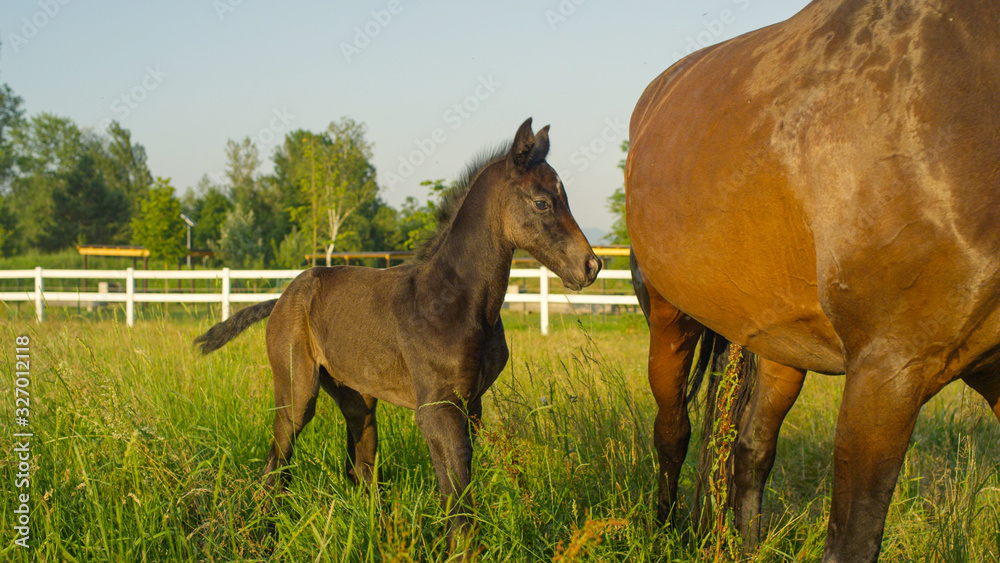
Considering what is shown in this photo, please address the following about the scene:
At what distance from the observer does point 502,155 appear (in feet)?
10.6

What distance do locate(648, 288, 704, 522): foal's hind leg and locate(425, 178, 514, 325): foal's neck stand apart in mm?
915

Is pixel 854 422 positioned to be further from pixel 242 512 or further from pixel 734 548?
pixel 242 512

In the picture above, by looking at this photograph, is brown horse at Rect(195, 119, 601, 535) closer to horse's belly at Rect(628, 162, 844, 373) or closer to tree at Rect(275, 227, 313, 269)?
horse's belly at Rect(628, 162, 844, 373)

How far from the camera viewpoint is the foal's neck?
3008 millimetres

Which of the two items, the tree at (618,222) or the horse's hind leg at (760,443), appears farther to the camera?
the tree at (618,222)

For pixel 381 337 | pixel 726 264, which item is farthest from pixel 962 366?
pixel 381 337

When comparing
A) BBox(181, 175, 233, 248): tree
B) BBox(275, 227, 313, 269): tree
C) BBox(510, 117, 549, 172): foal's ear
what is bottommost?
BBox(510, 117, 549, 172): foal's ear

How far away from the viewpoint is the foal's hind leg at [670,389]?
349 centimetres

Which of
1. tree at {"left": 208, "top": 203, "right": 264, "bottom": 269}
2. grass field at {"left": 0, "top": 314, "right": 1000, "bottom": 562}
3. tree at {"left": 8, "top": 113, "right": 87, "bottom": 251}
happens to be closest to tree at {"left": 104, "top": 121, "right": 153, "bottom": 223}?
tree at {"left": 8, "top": 113, "right": 87, "bottom": 251}

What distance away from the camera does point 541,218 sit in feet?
9.50

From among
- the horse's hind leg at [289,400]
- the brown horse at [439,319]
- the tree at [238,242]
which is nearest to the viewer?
the brown horse at [439,319]

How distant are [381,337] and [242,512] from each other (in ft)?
3.30

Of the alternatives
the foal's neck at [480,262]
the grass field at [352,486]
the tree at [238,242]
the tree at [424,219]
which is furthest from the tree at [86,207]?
the foal's neck at [480,262]

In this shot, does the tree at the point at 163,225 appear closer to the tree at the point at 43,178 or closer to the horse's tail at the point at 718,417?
the tree at the point at 43,178
